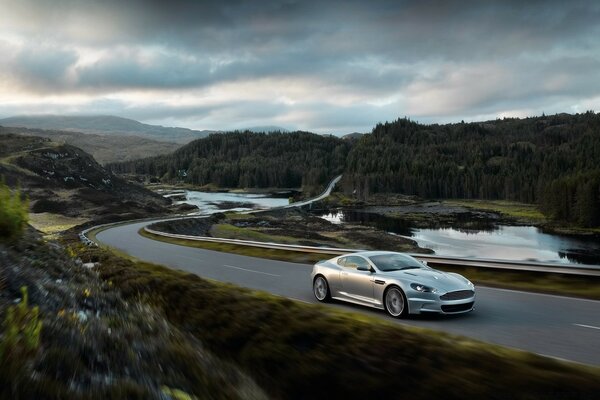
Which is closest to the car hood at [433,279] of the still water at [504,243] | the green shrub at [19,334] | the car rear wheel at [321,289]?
the car rear wheel at [321,289]

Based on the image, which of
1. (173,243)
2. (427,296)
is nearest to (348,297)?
(427,296)

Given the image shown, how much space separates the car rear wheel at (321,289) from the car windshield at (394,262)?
1.95 m

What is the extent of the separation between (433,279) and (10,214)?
8.86 metres

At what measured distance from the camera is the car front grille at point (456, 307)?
41.0 feet

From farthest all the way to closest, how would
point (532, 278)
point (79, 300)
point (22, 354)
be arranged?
point (532, 278), point (79, 300), point (22, 354)

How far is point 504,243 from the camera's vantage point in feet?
242

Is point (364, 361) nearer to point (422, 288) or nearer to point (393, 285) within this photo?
point (422, 288)

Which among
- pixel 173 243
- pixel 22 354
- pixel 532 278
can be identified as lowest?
pixel 173 243

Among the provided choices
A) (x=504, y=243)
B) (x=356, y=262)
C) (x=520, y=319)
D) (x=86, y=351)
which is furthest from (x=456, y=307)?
(x=504, y=243)

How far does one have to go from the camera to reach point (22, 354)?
149 inches

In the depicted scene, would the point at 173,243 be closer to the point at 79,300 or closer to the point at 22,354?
the point at 79,300

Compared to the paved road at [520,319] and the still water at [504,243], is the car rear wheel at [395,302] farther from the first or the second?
the still water at [504,243]

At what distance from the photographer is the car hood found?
41.5 ft

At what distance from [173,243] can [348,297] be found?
107ft
